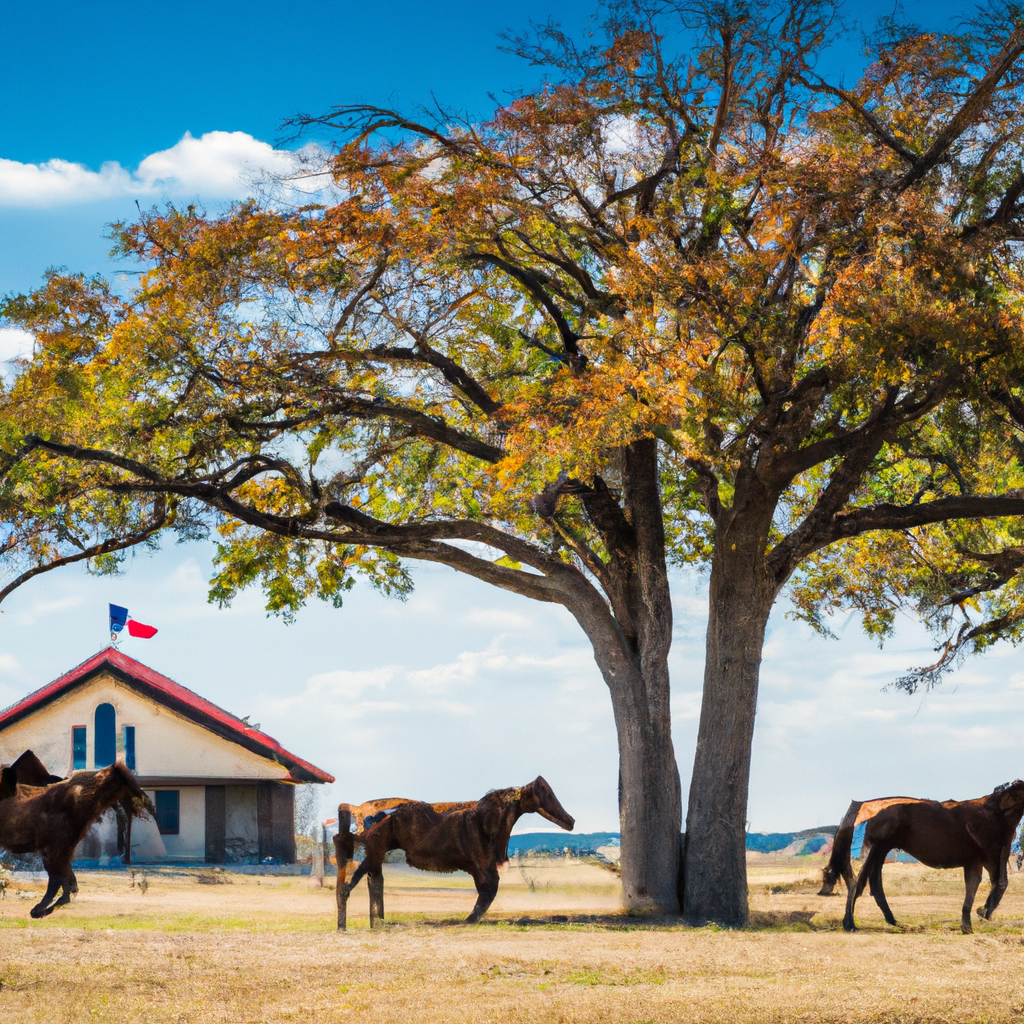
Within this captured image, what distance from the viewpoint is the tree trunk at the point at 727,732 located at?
17.0 meters

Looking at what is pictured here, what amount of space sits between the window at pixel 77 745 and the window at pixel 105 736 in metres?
0.32

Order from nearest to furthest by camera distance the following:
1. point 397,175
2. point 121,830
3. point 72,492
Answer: point 121,830 < point 397,175 < point 72,492

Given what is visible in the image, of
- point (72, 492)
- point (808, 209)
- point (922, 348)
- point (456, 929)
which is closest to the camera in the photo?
point (456, 929)

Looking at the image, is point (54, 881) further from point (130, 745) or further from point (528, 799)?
point (130, 745)

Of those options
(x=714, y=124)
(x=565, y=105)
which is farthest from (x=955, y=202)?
(x=565, y=105)

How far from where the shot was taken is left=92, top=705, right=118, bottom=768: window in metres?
31.2

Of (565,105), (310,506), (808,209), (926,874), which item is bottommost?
(926,874)

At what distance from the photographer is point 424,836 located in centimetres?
1434

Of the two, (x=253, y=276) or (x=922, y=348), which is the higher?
(x=253, y=276)

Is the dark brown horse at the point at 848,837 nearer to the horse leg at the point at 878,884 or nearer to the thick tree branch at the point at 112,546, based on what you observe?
the horse leg at the point at 878,884

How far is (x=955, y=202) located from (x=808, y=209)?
2.14 m

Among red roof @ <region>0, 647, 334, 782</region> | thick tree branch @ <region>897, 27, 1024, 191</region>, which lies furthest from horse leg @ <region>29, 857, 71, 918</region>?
red roof @ <region>0, 647, 334, 782</region>

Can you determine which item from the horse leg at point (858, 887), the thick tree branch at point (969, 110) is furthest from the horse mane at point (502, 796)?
the thick tree branch at point (969, 110)

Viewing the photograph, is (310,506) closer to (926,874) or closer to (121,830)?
(121,830)
